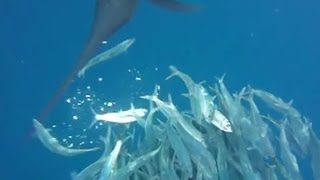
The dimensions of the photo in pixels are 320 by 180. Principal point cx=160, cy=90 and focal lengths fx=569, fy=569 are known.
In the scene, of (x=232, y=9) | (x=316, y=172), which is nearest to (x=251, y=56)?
(x=232, y=9)

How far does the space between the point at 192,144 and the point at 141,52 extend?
39.5 inches

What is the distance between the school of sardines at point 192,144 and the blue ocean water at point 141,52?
0.68 meters

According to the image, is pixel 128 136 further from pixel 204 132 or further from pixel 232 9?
pixel 232 9

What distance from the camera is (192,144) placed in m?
1.83

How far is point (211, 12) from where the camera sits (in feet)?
9.14

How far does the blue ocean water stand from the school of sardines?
682 mm

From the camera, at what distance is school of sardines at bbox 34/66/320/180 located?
186 centimetres

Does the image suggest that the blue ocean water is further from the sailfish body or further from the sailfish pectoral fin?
the sailfish body

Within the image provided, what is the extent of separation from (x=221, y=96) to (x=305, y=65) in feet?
3.40

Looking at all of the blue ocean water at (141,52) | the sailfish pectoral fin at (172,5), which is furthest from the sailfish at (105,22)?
the blue ocean water at (141,52)

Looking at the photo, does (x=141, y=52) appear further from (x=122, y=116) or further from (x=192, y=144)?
(x=192, y=144)

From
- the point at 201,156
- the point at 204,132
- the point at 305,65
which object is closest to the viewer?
the point at 201,156

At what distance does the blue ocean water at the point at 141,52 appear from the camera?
2730 mm

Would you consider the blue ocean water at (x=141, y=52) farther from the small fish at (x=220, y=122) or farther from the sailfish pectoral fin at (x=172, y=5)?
the sailfish pectoral fin at (x=172, y=5)
